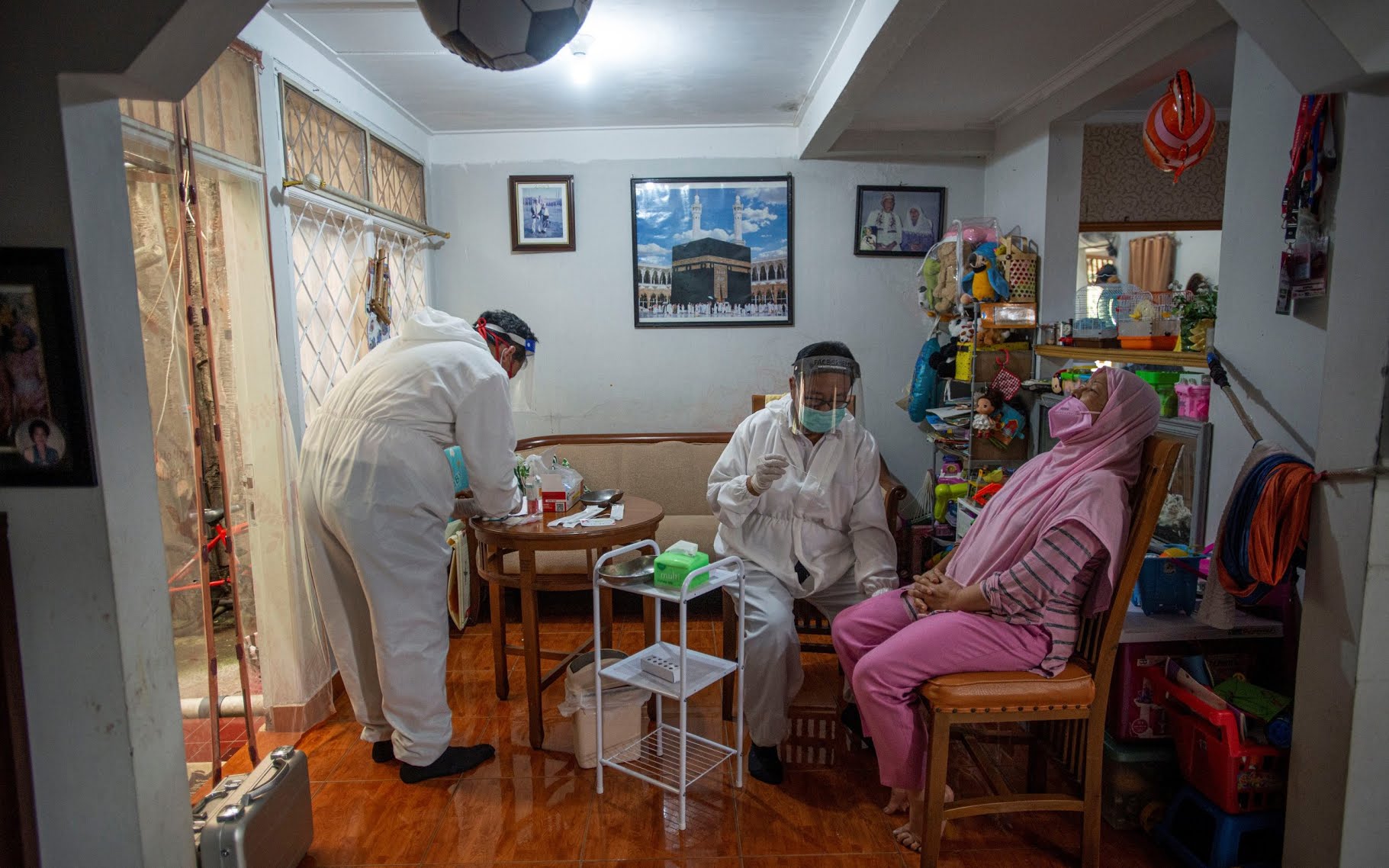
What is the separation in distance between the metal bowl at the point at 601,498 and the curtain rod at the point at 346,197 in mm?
1454

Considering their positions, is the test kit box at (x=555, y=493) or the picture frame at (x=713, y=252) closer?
the test kit box at (x=555, y=493)

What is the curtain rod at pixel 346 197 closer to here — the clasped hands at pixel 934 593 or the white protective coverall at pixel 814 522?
the white protective coverall at pixel 814 522

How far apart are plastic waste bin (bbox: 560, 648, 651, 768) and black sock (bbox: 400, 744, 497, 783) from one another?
1.07ft

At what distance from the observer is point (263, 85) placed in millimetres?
2547

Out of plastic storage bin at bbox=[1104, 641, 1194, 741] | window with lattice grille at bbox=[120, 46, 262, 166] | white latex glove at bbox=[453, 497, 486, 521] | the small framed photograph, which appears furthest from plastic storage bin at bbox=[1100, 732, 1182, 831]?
the small framed photograph

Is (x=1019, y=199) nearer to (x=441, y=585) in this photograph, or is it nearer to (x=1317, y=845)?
(x=1317, y=845)

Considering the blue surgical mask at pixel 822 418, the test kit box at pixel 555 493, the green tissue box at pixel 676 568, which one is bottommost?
the green tissue box at pixel 676 568

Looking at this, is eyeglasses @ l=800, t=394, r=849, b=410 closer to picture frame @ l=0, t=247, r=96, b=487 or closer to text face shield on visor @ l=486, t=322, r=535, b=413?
text face shield on visor @ l=486, t=322, r=535, b=413

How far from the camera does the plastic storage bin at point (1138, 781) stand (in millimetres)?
2051

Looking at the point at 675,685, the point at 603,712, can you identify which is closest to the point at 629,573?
the point at 675,685

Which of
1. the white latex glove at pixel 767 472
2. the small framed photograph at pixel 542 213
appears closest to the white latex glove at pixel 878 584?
the white latex glove at pixel 767 472

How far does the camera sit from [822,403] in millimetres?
2477

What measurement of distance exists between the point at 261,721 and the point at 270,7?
2.47 m

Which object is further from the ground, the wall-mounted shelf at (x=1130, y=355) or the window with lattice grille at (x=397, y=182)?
the window with lattice grille at (x=397, y=182)
